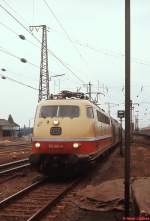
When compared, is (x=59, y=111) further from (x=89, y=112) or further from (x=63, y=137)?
(x=63, y=137)

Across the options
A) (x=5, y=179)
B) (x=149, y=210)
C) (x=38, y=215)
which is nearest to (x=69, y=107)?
(x=5, y=179)

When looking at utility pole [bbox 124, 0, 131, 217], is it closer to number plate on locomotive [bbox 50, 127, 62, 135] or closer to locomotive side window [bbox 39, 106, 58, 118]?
number plate on locomotive [bbox 50, 127, 62, 135]

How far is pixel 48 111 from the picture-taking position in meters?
16.0

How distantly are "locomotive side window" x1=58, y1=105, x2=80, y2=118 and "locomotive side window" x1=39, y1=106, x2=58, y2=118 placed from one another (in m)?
0.18

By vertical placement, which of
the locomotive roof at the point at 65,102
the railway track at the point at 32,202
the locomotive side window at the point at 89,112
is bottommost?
the railway track at the point at 32,202

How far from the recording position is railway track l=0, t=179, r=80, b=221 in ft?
31.3

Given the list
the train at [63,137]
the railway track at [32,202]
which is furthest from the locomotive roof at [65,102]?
the railway track at [32,202]

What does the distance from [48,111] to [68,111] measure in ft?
2.44

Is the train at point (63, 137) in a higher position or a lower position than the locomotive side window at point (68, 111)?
lower

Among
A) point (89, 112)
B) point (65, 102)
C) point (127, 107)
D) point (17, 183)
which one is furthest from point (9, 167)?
point (127, 107)

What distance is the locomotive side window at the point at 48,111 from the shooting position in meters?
15.9

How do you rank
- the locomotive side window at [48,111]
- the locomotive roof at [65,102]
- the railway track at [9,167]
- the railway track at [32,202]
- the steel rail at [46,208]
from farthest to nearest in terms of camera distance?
the railway track at [9,167] < the locomotive roof at [65,102] < the locomotive side window at [48,111] < the railway track at [32,202] < the steel rail at [46,208]

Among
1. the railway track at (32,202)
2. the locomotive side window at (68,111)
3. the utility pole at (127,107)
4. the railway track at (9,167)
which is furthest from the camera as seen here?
the railway track at (9,167)

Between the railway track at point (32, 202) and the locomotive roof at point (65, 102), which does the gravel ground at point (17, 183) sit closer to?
the railway track at point (32, 202)
